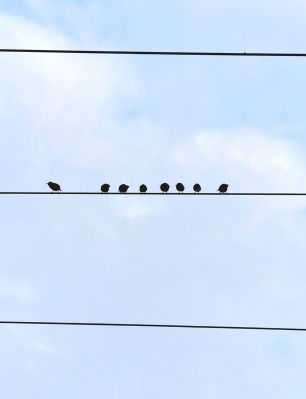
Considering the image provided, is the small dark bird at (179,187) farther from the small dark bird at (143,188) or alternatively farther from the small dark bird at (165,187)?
the small dark bird at (143,188)

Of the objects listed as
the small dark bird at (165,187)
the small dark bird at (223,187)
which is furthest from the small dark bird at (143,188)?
the small dark bird at (223,187)

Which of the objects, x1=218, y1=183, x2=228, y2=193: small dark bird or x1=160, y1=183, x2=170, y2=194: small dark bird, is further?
x1=160, y1=183, x2=170, y2=194: small dark bird

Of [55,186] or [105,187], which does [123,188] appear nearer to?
[105,187]

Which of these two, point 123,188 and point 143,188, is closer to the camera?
point 123,188

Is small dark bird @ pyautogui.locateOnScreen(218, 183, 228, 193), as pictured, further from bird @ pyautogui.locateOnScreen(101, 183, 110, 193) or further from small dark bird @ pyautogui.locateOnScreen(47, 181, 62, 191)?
small dark bird @ pyautogui.locateOnScreen(47, 181, 62, 191)

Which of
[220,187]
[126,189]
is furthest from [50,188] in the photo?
[220,187]

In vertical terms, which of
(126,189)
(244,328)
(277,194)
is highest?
(126,189)

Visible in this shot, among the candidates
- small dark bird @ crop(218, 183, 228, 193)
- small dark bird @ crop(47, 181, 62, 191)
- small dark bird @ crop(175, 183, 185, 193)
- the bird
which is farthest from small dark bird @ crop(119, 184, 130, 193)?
small dark bird @ crop(218, 183, 228, 193)

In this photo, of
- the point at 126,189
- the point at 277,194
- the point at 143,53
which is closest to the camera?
the point at 143,53

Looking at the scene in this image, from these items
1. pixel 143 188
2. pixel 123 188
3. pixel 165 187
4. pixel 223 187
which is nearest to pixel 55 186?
pixel 123 188

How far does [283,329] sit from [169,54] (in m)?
4.57

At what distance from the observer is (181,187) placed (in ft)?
142

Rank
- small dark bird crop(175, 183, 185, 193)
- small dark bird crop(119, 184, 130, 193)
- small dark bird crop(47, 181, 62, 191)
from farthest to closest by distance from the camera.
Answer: small dark bird crop(175, 183, 185, 193) < small dark bird crop(47, 181, 62, 191) < small dark bird crop(119, 184, 130, 193)

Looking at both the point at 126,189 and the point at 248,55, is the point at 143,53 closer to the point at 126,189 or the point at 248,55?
the point at 248,55
